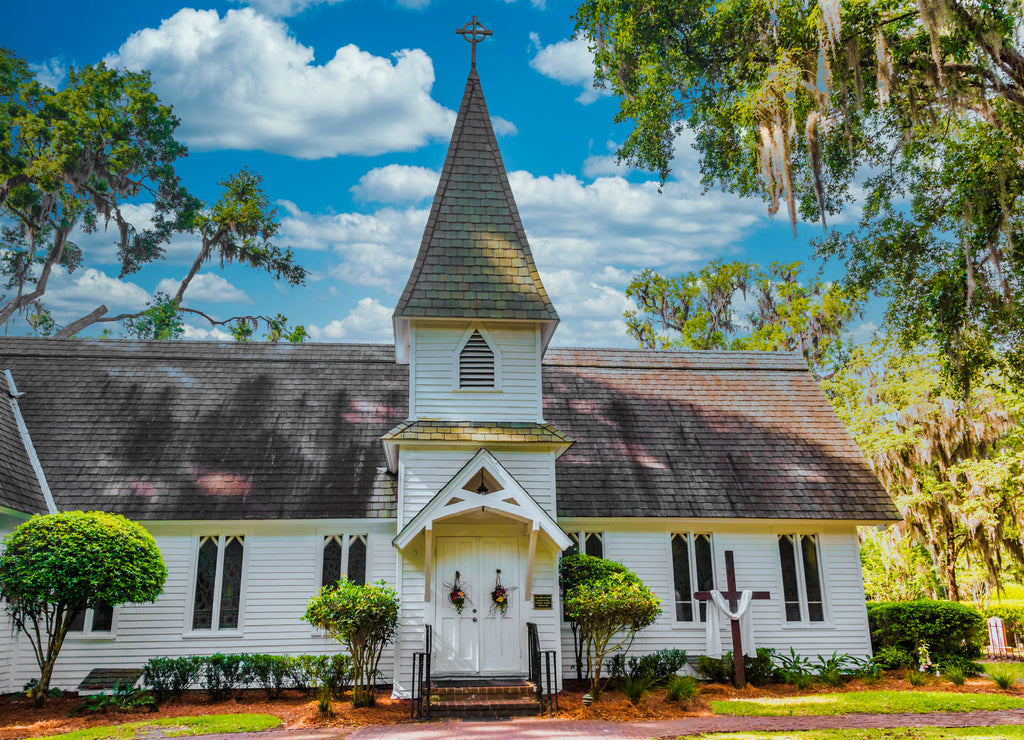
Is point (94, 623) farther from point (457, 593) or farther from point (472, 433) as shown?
point (472, 433)

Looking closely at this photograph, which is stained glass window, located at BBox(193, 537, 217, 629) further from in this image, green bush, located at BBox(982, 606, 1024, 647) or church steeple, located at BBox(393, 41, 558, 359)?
green bush, located at BBox(982, 606, 1024, 647)

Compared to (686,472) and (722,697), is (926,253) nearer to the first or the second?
(686,472)

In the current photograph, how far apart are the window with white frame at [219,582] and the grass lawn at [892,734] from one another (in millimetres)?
9167

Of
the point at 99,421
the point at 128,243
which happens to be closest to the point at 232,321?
the point at 128,243

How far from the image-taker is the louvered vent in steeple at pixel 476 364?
13398 millimetres

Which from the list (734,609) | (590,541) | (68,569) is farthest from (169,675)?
(734,609)

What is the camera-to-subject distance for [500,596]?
1210 cm

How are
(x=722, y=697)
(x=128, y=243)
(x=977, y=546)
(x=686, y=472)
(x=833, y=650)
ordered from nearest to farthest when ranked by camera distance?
(x=722, y=697)
(x=833, y=650)
(x=686, y=472)
(x=977, y=546)
(x=128, y=243)

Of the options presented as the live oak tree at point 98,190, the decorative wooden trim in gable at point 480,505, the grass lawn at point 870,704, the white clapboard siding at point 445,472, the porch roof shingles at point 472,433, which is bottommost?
the grass lawn at point 870,704

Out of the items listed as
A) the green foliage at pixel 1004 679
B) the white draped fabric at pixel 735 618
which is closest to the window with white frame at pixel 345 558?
the white draped fabric at pixel 735 618

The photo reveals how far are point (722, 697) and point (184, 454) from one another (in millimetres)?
11491

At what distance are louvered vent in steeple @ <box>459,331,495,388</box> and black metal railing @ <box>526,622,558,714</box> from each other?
4.36m

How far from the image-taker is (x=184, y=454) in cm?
1500

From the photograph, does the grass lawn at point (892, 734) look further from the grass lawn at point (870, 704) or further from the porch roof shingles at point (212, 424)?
the porch roof shingles at point (212, 424)
